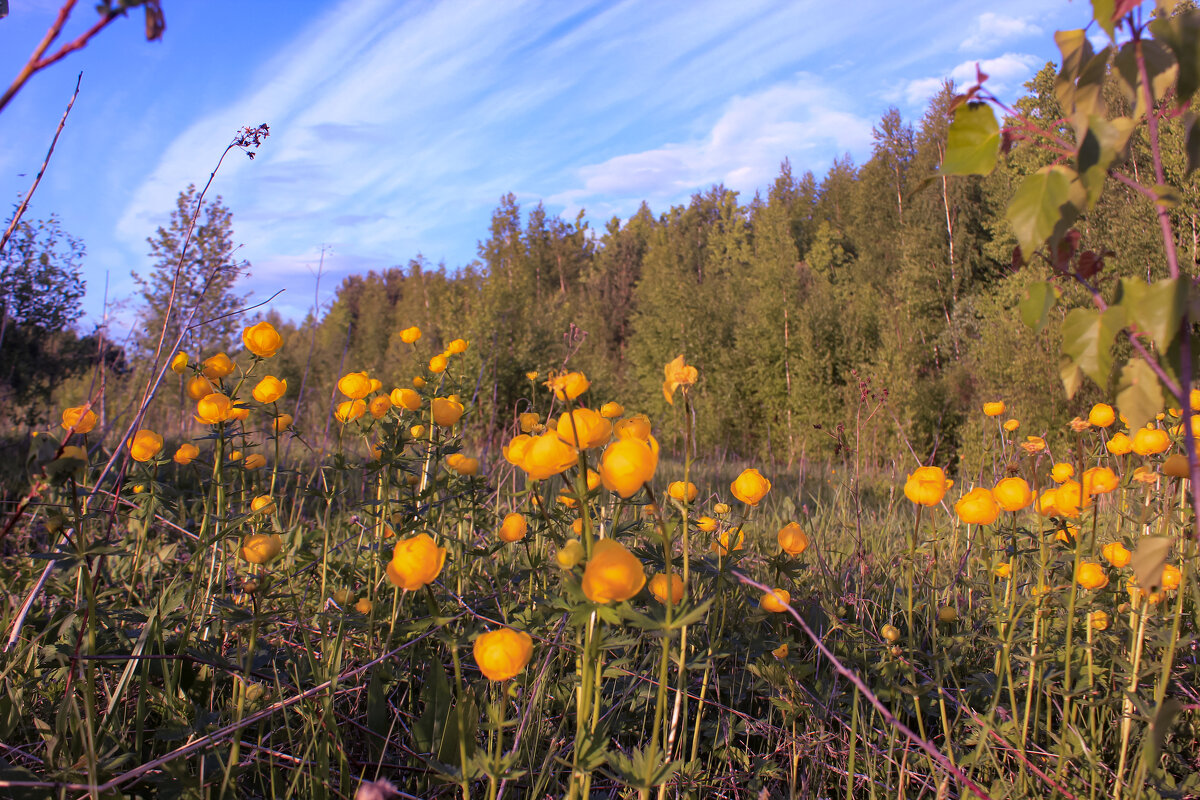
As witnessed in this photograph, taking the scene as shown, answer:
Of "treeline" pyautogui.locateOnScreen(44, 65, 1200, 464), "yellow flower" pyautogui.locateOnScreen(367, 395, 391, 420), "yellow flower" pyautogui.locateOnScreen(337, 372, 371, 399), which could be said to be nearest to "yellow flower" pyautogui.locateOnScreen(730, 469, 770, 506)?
"yellow flower" pyautogui.locateOnScreen(367, 395, 391, 420)

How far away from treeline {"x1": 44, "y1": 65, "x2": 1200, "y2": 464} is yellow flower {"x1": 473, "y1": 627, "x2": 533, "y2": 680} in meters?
4.96

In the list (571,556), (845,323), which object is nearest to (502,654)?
(571,556)

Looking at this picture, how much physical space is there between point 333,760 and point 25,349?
19.8 ft

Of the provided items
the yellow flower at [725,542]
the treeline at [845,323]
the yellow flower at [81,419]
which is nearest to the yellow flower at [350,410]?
the yellow flower at [81,419]

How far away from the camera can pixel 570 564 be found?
777 millimetres

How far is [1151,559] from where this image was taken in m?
0.61

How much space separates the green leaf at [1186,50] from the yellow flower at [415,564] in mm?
858

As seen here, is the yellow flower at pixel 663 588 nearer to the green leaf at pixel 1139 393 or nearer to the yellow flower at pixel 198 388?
the green leaf at pixel 1139 393

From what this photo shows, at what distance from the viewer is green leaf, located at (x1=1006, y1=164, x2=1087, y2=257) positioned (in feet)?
1.85

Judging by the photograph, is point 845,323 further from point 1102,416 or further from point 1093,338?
point 1093,338

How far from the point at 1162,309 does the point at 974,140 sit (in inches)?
8.5

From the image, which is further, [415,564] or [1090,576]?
[1090,576]

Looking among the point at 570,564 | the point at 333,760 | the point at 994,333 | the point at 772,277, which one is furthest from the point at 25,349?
the point at 772,277

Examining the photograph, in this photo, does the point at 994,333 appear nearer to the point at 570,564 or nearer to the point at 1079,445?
the point at 1079,445
